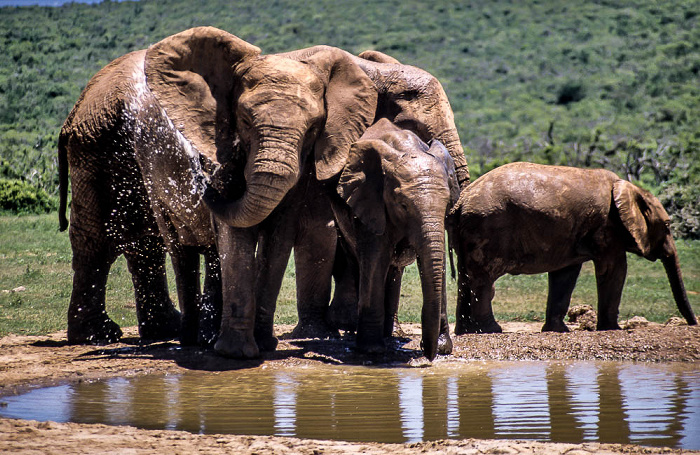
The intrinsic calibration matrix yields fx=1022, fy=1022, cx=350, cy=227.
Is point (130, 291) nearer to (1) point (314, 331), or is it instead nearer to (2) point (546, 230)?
(1) point (314, 331)

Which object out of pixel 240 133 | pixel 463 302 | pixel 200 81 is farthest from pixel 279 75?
pixel 463 302

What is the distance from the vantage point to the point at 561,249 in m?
9.21

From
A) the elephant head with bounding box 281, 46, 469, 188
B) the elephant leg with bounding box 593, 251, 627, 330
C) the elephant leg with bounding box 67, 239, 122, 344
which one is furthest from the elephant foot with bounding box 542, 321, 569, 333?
the elephant leg with bounding box 67, 239, 122, 344

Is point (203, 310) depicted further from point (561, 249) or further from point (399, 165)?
point (561, 249)

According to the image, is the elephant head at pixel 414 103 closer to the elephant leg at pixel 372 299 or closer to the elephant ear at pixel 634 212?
the elephant leg at pixel 372 299

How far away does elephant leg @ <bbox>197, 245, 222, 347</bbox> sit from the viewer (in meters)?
8.15

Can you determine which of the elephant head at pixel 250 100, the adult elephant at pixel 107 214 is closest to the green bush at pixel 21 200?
the adult elephant at pixel 107 214

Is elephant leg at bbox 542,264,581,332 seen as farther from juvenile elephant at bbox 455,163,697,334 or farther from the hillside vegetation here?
the hillside vegetation

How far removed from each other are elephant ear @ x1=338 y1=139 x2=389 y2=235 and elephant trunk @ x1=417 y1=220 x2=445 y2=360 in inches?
24.8

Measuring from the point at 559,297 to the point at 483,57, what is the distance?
4700cm

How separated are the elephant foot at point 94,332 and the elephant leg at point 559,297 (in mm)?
3931

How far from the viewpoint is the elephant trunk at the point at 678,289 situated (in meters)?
9.38

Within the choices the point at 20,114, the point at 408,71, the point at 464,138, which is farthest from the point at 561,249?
the point at 20,114

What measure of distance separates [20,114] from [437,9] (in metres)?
32.5
